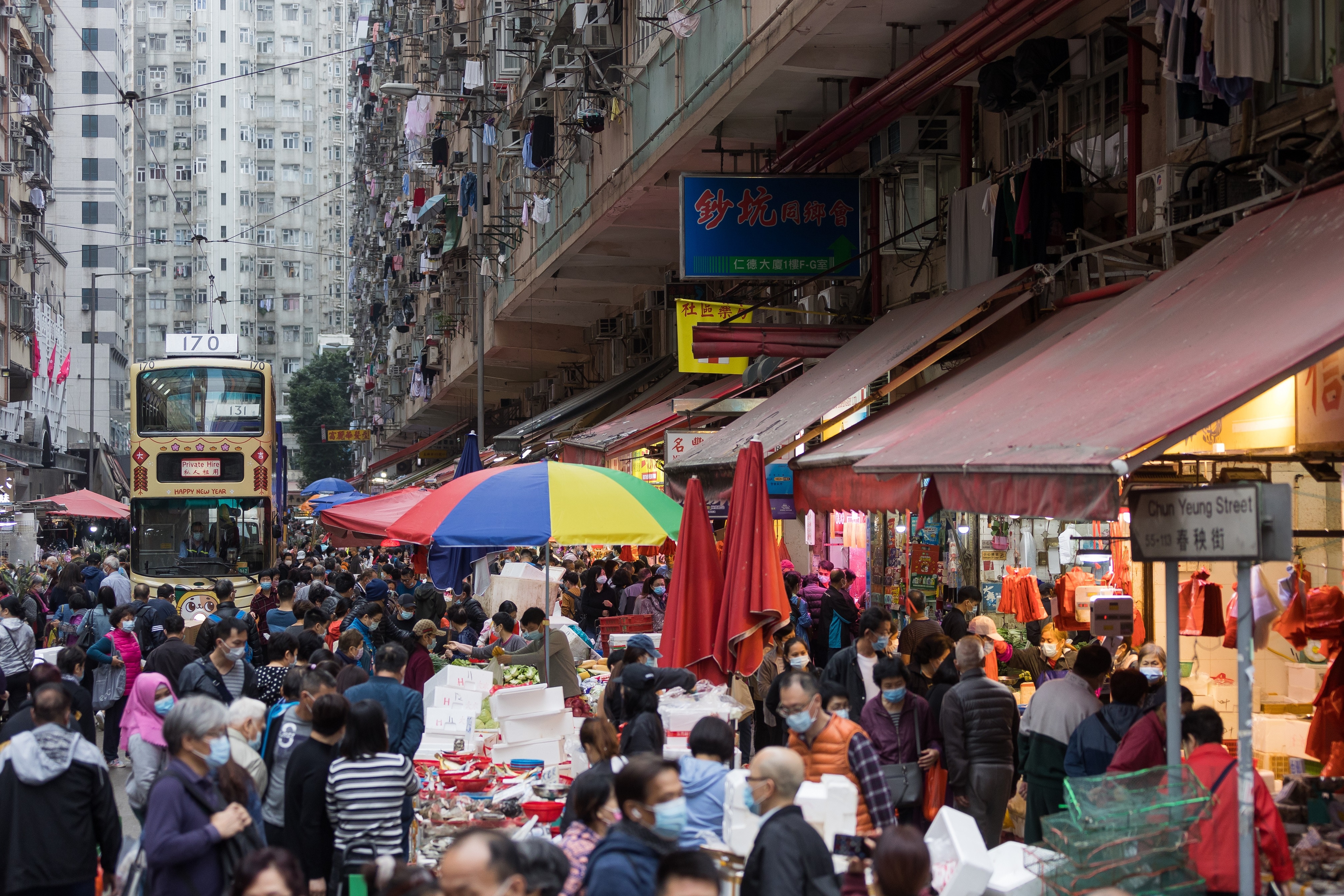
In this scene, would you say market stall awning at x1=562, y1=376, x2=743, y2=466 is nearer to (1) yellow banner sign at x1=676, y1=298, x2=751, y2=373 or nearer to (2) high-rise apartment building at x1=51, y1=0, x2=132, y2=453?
(1) yellow banner sign at x1=676, y1=298, x2=751, y2=373

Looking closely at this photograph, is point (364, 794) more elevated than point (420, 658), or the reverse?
point (420, 658)

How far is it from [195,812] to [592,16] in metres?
15.5

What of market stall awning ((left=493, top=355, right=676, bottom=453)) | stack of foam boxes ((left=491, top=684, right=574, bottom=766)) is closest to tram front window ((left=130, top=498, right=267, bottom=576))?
market stall awning ((left=493, top=355, right=676, bottom=453))

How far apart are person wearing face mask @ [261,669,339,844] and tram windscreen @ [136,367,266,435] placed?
1534 centimetres

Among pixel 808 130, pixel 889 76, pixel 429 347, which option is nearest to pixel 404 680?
pixel 889 76

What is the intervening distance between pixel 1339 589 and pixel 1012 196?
3949 millimetres

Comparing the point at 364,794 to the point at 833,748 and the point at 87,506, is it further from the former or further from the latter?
the point at 87,506

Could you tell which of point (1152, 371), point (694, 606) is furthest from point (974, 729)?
point (1152, 371)

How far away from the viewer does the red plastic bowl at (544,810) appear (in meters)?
7.97

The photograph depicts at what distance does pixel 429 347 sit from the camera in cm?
4250

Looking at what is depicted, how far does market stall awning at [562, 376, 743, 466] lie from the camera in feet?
52.1

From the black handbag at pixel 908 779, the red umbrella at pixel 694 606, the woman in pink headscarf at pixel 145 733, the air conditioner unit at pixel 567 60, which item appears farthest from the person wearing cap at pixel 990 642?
the air conditioner unit at pixel 567 60

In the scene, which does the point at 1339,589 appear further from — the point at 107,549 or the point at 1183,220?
the point at 107,549

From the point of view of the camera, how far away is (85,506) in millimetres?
33531
